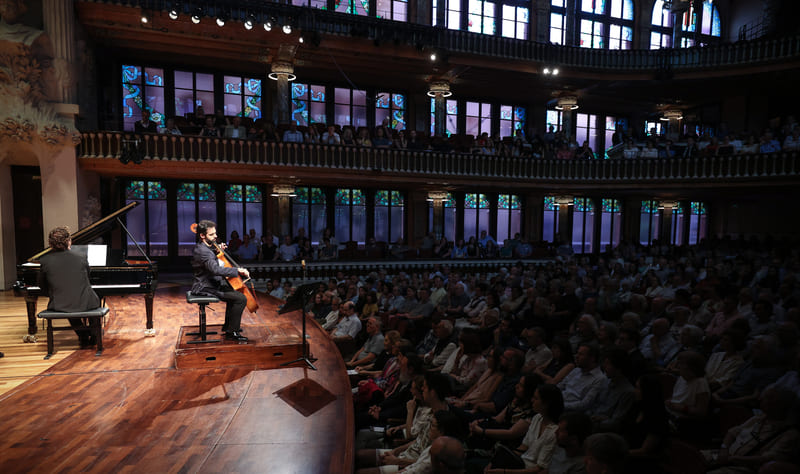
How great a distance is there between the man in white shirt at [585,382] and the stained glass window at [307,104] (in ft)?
43.0

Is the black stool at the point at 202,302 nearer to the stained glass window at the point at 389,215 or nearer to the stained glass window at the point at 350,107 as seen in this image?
the stained glass window at the point at 389,215

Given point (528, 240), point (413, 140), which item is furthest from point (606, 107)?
point (413, 140)

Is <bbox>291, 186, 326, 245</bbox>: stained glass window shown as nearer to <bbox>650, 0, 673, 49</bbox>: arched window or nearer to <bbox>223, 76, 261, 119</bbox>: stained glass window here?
<bbox>223, 76, 261, 119</bbox>: stained glass window

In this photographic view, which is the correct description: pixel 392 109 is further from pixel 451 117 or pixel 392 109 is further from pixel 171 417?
pixel 171 417

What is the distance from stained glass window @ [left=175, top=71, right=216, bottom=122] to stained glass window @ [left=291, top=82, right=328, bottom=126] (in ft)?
8.27

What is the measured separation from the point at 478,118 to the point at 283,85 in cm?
772

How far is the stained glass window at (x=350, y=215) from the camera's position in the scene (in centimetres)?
1582

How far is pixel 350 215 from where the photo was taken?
15977mm

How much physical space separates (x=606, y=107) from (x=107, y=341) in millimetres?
18777

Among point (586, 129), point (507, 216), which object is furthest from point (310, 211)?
point (586, 129)

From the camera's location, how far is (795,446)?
8.91ft

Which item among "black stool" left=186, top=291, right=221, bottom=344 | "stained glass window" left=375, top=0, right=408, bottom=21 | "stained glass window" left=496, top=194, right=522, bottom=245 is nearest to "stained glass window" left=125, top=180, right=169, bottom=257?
"stained glass window" left=375, top=0, right=408, bottom=21

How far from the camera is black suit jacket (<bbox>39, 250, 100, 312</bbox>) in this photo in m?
4.87

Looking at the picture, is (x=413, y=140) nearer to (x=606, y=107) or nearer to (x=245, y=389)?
(x=606, y=107)
